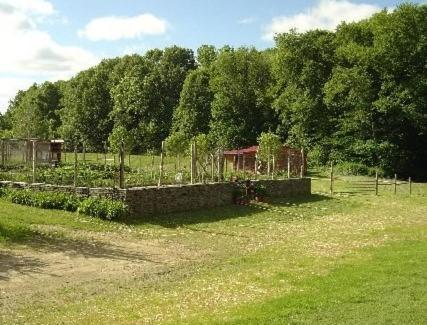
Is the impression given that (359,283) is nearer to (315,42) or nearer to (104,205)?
(104,205)

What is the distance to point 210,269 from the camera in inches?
645

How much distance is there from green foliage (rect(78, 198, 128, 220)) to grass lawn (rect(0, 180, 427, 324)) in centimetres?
55

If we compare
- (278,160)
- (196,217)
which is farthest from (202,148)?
(278,160)

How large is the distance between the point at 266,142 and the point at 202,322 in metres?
33.0

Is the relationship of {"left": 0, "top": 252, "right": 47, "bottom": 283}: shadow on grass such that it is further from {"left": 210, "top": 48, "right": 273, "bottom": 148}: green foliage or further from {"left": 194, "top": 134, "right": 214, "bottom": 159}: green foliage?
{"left": 210, "top": 48, "right": 273, "bottom": 148}: green foliage

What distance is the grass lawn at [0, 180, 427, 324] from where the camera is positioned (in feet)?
37.8

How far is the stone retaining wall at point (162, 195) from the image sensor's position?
2438 centimetres

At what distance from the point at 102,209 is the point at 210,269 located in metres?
8.07

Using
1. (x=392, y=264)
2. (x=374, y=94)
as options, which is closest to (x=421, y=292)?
(x=392, y=264)

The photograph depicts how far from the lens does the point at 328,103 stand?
208 ft

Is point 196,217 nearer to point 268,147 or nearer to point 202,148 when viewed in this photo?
point 202,148

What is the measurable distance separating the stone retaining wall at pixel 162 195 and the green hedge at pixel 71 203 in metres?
0.49

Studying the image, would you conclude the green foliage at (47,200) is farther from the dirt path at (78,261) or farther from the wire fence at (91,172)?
the dirt path at (78,261)

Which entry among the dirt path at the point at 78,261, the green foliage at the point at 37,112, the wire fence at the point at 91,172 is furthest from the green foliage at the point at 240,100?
the dirt path at the point at 78,261
